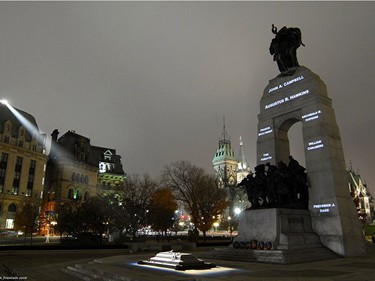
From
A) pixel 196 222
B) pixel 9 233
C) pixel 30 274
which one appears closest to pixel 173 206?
pixel 196 222

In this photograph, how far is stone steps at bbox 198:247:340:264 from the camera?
18438mm

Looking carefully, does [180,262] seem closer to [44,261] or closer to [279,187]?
[279,187]

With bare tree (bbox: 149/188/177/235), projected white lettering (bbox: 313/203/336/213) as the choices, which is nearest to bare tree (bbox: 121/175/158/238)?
bare tree (bbox: 149/188/177/235)

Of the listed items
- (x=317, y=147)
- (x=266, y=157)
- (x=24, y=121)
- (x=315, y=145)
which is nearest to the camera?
(x=317, y=147)

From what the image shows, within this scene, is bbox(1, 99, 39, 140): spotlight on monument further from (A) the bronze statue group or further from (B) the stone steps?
(B) the stone steps

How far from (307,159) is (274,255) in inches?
391

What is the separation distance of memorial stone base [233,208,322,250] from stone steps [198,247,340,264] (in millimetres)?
591

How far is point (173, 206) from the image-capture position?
60406mm

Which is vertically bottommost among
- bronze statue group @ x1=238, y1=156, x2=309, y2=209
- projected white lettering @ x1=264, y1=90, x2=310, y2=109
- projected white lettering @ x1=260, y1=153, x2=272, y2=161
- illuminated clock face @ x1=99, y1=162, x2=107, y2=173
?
bronze statue group @ x1=238, y1=156, x2=309, y2=209

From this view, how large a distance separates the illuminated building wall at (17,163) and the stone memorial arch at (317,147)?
59087 millimetres

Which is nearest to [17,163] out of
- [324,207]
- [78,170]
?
[78,170]

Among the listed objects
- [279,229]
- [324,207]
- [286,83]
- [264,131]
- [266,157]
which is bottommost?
[279,229]

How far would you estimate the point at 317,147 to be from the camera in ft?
82.2

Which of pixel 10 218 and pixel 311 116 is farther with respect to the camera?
pixel 10 218
